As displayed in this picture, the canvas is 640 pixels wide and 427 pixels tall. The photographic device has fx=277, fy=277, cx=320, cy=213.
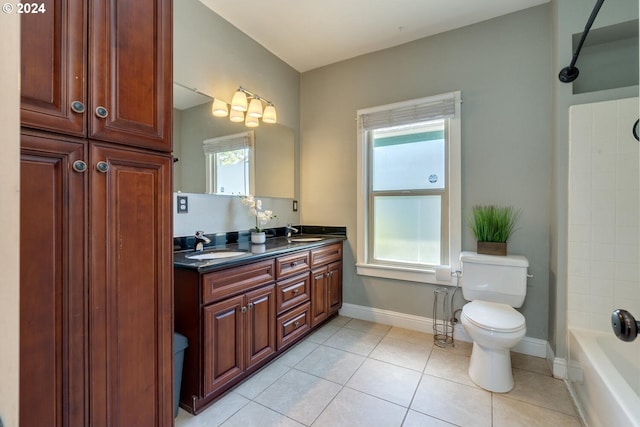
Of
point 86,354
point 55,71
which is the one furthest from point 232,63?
point 86,354

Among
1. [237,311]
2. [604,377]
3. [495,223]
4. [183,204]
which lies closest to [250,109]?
[183,204]

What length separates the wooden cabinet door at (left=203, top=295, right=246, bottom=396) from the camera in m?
1.53

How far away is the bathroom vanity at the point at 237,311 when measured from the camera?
1510 millimetres

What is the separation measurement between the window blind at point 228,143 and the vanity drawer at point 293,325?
145cm

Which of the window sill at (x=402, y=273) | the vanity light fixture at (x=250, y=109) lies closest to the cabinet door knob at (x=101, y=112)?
the vanity light fixture at (x=250, y=109)

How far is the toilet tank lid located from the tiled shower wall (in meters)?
0.26

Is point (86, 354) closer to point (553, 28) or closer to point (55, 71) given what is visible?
point (55, 71)

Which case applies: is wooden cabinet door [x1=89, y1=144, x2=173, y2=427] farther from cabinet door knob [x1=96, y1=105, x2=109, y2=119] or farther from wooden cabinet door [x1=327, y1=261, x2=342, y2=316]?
wooden cabinet door [x1=327, y1=261, x2=342, y2=316]

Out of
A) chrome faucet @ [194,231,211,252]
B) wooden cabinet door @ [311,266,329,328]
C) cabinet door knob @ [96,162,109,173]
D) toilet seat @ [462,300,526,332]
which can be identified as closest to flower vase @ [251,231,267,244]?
chrome faucet @ [194,231,211,252]

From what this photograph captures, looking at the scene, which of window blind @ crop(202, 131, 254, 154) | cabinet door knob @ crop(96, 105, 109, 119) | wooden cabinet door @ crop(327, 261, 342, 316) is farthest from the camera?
wooden cabinet door @ crop(327, 261, 342, 316)

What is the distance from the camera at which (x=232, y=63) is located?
241 cm

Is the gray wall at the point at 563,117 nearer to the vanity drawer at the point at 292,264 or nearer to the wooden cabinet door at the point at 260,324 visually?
the vanity drawer at the point at 292,264

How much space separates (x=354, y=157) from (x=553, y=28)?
5.87ft

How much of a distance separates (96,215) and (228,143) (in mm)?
1663
